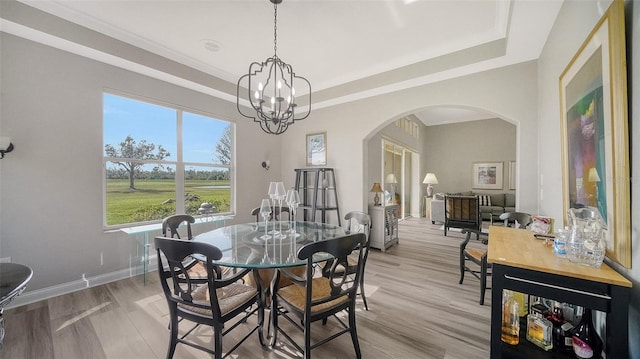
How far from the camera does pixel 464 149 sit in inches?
320

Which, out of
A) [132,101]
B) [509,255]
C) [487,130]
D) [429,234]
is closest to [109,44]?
[132,101]

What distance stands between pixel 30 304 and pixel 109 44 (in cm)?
295

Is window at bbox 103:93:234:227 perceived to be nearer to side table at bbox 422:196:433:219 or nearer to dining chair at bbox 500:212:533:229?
dining chair at bbox 500:212:533:229

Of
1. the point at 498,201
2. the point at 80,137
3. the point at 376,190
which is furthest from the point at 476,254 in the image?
the point at 498,201

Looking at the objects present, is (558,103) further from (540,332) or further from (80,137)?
(80,137)

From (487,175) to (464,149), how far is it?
3.78 feet

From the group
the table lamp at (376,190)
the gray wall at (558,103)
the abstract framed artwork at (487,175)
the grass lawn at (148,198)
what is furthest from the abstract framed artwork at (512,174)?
the grass lawn at (148,198)

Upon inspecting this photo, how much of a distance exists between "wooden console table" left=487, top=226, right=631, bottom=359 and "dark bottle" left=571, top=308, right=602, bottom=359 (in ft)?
0.44

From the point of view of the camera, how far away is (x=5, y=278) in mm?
1178

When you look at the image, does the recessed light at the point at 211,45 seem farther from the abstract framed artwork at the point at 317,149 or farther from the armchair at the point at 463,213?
the armchair at the point at 463,213

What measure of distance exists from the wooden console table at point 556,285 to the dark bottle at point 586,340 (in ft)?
0.44

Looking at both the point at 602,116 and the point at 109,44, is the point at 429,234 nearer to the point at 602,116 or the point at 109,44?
the point at 602,116

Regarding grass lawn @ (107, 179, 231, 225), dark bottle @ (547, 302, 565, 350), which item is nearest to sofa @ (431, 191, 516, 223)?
dark bottle @ (547, 302, 565, 350)

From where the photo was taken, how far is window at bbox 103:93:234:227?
9.98 ft
